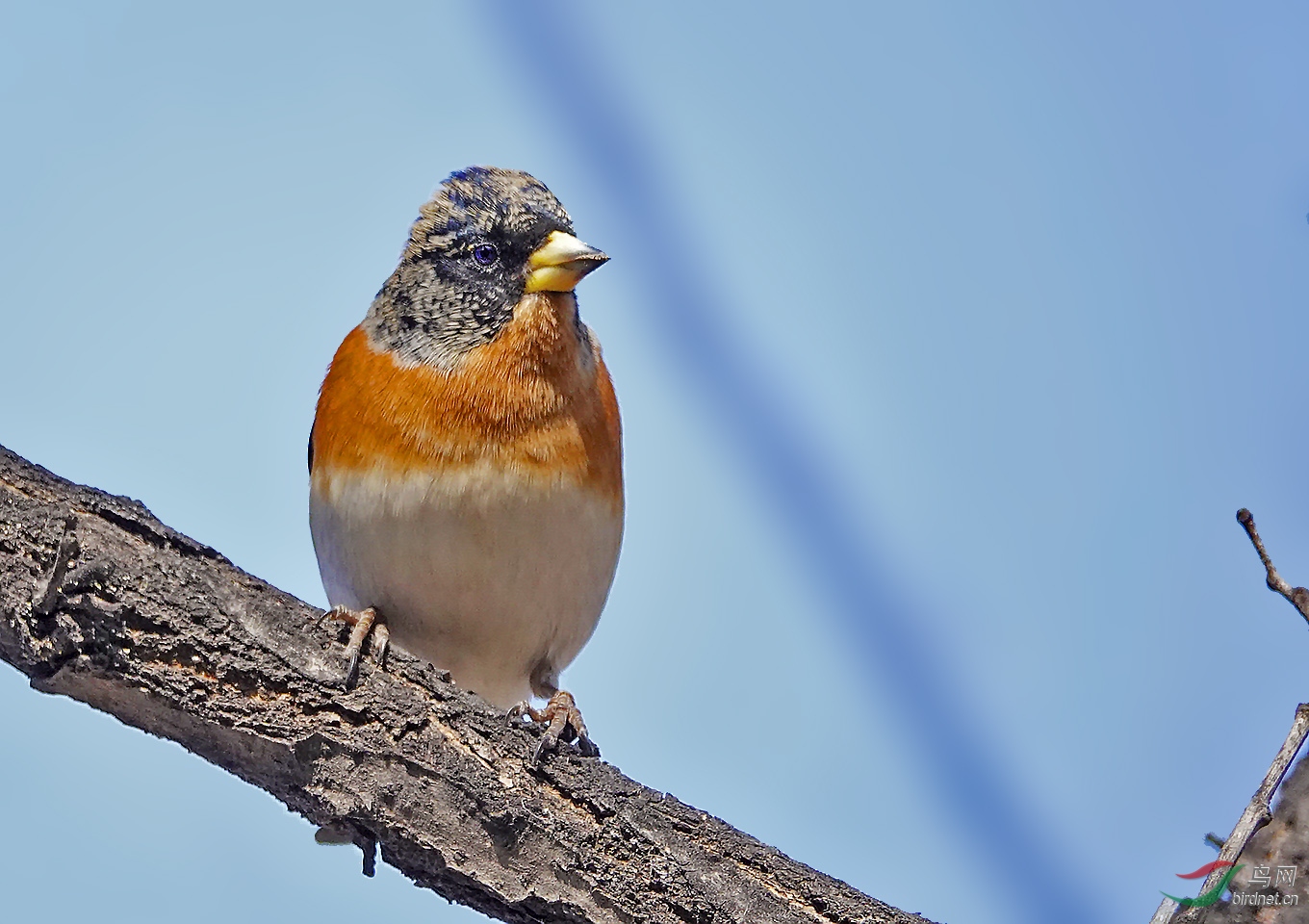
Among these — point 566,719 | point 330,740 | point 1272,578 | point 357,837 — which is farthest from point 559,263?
point 1272,578

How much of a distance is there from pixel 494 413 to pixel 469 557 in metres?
0.51

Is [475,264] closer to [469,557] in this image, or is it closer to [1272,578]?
[469,557]

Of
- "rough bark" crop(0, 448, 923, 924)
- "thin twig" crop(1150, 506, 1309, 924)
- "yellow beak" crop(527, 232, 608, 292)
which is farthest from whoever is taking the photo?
"yellow beak" crop(527, 232, 608, 292)

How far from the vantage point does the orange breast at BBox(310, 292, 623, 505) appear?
4.60 m

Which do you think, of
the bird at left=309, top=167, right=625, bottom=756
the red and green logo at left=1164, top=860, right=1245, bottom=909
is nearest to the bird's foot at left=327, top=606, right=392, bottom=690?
the bird at left=309, top=167, right=625, bottom=756

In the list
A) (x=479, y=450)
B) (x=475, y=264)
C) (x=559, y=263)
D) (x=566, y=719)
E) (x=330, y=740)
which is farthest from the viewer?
(x=475, y=264)

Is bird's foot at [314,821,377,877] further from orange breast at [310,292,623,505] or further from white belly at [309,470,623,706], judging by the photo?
orange breast at [310,292,623,505]

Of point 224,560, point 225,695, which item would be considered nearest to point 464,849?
point 225,695

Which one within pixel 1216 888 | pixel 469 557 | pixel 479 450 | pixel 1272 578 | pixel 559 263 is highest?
pixel 559 263

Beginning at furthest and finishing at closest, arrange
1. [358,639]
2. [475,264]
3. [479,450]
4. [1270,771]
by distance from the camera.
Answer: [475,264] → [479,450] → [358,639] → [1270,771]

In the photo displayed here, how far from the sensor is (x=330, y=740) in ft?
11.6

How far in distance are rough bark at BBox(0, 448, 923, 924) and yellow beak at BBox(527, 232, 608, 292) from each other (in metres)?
1.67

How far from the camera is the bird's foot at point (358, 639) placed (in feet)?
12.0

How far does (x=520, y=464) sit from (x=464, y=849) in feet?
4.85
